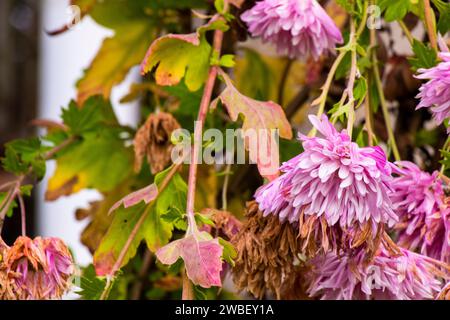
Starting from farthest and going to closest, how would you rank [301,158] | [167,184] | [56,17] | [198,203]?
[56,17] → [198,203] → [167,184] → [301,158]

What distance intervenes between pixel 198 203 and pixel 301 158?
0.28 meters

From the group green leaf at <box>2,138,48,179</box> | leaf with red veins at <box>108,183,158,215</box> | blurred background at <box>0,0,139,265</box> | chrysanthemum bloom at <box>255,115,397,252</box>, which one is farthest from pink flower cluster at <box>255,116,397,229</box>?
blurred background at <box>0,0,139,265</box>

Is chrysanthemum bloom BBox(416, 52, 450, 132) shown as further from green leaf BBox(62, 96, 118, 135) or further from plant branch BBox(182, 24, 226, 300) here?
green leaf BBox(62, 96, 118, 135)

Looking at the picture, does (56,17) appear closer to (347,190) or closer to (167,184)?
(167,184)

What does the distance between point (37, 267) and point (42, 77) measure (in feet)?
4.29

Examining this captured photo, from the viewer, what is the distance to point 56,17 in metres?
1.76

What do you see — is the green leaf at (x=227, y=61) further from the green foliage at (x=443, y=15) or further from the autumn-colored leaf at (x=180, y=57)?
the green foliage at (x=443, y=15)

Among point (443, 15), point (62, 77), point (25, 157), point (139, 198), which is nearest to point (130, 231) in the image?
point (139, 198)

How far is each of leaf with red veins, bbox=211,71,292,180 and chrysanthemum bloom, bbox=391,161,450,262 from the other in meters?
0.08

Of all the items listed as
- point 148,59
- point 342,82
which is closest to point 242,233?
point 148,59

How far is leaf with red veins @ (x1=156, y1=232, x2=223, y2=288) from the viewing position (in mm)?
506

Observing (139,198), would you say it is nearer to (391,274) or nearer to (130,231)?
(130,231)

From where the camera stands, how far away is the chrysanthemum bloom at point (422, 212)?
0.55m

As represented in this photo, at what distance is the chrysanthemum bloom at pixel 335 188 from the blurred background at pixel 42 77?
1022mm
